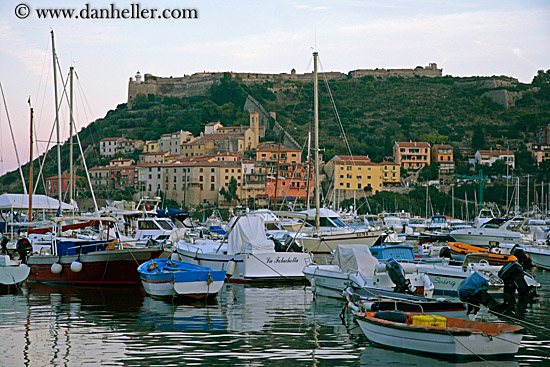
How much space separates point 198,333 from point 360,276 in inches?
182

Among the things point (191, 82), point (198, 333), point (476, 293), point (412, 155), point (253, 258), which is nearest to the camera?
point (198, 333)

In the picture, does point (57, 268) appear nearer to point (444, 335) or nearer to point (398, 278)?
point (398, 278)

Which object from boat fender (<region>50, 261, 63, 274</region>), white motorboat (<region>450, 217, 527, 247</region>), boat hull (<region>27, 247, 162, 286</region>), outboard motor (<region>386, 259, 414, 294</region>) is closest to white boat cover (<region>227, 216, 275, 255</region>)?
boat hull (<region>27, 247, 162, 286</region>)

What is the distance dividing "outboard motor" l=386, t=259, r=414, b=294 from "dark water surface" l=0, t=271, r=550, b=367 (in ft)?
4.19

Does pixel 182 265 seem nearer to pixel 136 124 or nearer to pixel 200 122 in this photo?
pixel 200 122

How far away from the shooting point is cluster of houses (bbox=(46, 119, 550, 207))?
8494cm

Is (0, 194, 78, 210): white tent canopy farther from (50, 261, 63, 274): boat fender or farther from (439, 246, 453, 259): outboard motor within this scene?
(439, 246, 453, 259): outboard motor

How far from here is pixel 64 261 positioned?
2025cm

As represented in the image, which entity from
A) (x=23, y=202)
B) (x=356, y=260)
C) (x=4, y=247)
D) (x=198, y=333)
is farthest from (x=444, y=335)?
(x=23, y=202)

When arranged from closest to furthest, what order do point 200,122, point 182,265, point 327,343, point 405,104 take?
point 327,343 < point 182,265 < point 200,122 < point 405,104

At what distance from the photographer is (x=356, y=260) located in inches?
650

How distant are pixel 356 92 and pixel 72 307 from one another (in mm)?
118637

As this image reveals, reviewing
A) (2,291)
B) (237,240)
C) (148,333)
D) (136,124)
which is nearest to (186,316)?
(148,333)

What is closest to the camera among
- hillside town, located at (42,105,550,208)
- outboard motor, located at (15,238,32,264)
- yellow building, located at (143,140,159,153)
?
outboard motor, located at (15,238,32,264)
